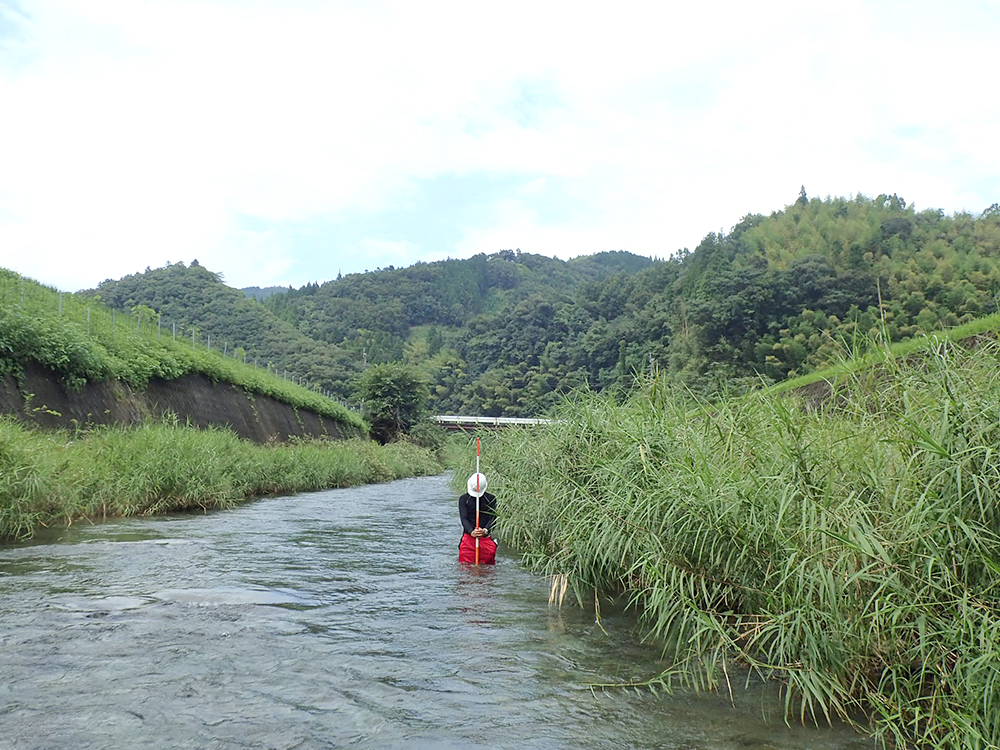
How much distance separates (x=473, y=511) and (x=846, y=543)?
232 inches

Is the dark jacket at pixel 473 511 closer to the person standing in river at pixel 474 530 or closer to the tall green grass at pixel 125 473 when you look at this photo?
the person standing in river at pixel 474 530

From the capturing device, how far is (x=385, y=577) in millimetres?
8305

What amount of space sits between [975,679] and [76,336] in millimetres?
17350

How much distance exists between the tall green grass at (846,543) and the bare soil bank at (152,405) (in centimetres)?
1246

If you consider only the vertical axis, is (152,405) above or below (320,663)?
above

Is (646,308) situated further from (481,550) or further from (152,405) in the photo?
(481,550)

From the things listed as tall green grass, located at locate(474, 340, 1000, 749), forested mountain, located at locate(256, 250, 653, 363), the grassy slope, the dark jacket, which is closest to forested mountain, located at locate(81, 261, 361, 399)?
forested mountain, located at locate(256, 250, 653, 363)

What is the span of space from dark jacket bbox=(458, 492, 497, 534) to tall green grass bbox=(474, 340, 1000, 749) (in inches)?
108

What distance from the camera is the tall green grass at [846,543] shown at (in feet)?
11.3

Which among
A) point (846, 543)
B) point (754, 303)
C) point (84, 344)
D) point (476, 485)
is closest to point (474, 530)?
point (476, 485)

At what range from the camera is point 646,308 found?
7600 centimetres

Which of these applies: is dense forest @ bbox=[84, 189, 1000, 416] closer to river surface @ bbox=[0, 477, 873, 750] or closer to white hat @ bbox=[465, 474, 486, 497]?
white hat @ bbox=[465, 474, 486, 497]

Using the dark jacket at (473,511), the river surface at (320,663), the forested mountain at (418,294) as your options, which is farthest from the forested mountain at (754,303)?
the forested mountain at (418,294)

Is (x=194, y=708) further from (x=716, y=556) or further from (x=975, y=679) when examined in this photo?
(x=975, y=679)
